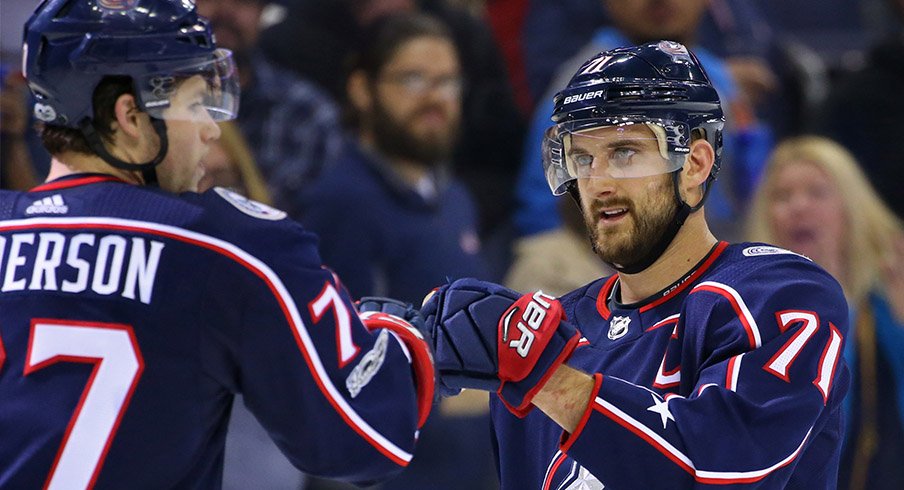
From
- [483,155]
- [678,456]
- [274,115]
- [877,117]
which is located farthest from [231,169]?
[678,456]

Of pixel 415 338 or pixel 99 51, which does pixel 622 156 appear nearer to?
pixel 415 338

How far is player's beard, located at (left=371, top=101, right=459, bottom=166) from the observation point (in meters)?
5.76

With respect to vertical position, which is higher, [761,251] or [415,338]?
[761,251]

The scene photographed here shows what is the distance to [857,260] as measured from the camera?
577 centimetres

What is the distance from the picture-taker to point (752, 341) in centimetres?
272

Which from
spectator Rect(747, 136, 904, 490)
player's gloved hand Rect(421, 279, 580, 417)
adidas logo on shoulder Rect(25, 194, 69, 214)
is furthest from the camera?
spectator Rect(747, 136, 904, 490)

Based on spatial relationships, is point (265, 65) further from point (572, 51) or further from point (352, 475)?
point (352, 475)

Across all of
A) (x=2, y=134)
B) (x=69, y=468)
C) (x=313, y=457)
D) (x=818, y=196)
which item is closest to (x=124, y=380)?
(x=69, y=468)

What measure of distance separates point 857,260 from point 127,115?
140 inches

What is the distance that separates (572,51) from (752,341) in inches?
152

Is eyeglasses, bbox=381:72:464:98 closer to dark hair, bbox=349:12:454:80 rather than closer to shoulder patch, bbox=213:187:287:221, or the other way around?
dark hair, bbox=349:12:454:80

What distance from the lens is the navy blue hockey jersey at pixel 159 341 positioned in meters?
2.89

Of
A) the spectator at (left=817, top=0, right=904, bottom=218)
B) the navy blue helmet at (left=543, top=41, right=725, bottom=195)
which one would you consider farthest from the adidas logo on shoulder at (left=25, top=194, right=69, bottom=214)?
the spectator at (left=817, top=0, right=904, bottom=218)

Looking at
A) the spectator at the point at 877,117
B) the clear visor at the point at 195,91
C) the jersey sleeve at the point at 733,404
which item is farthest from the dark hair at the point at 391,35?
the jersey sleeve at the point at 733,404
